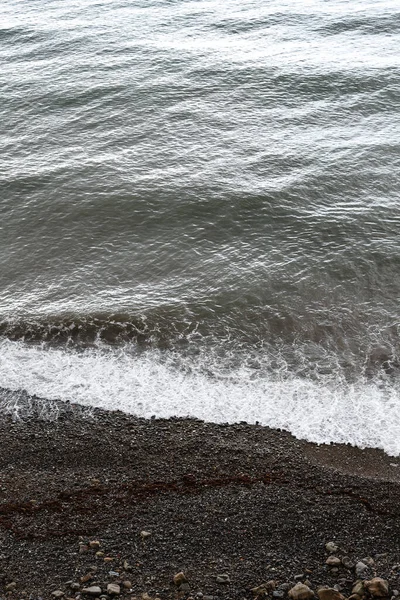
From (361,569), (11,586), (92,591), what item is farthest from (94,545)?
(361,569)

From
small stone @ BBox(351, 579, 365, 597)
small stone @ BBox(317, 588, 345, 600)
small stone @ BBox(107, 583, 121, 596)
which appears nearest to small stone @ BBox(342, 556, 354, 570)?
small stone @ BBox(351, 579, 365, 597)

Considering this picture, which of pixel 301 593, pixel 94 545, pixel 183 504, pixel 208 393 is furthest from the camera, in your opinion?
pixel 208 393

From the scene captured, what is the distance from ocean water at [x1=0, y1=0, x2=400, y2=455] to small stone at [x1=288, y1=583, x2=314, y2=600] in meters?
7.52

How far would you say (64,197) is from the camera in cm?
3850

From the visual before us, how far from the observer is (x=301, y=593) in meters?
14.9

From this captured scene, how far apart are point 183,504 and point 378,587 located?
20.0 ft

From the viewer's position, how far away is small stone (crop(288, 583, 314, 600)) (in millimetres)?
14844

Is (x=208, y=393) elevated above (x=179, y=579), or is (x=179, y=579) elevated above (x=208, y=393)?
(x=179, y=579)

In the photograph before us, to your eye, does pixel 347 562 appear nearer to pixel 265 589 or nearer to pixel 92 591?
pixel 265 589

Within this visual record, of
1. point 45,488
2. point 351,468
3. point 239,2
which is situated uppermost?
point 239,2

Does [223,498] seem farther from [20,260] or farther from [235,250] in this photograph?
[20,260]

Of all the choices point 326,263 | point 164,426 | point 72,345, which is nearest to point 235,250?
point 326,263

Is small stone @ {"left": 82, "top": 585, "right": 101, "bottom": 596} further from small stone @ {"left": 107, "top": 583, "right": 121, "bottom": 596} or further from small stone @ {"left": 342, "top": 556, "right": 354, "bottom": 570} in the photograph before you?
small stone @ {"left": 342, "top": 556, "right": 354, "bottom": 570}

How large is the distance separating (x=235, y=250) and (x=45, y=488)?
18.2 metres
